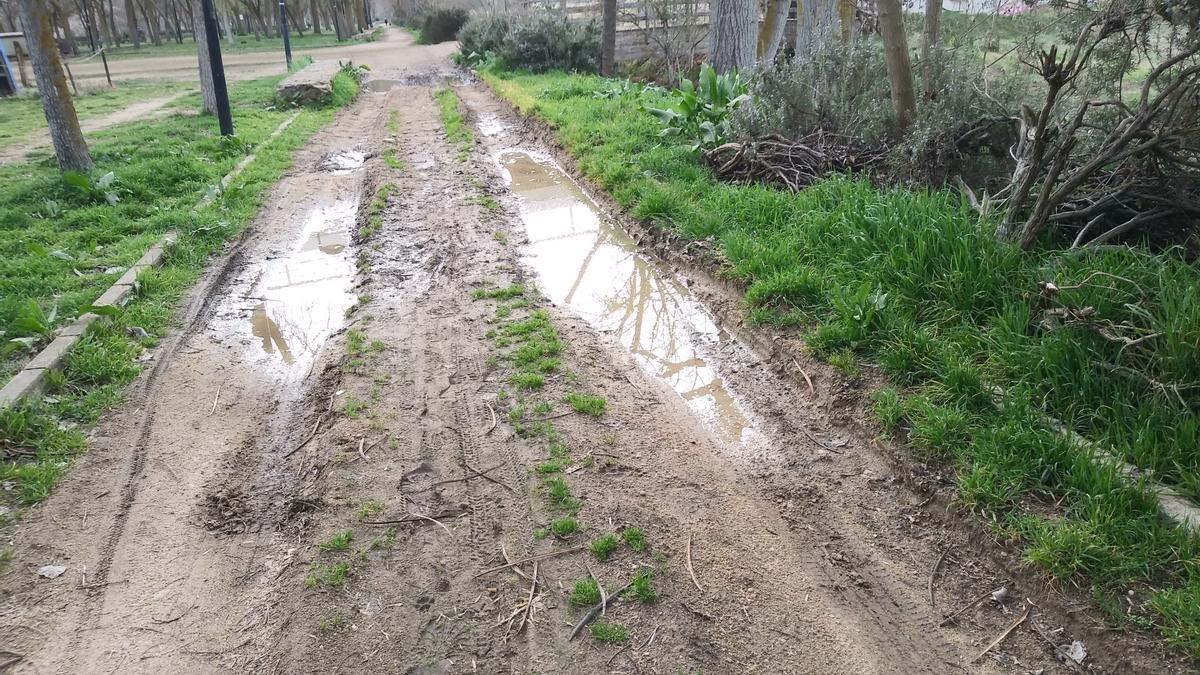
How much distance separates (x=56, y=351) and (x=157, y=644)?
9.28 feet

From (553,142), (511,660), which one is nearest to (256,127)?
(553,142)

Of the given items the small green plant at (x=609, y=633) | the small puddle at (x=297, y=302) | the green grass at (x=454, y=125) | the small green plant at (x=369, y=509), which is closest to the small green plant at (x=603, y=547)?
the small green plant at (x=609, y=633)

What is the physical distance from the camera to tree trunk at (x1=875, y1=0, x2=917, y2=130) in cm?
620

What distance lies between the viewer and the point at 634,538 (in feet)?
10.6

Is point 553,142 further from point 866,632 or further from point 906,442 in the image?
point 866,632

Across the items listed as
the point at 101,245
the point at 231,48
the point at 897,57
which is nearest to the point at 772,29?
the point at 897,57

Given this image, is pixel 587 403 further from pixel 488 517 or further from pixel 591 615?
pixel 591 615

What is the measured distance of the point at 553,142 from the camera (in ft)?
36.5

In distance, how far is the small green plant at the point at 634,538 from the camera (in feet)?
10.5

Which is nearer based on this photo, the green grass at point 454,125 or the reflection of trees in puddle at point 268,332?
the reflection of trees in puddle at point 268,332

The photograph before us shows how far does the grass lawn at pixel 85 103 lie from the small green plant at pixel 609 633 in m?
13.3

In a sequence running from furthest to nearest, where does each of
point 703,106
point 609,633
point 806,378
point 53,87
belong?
point 703,106 → point 53,87 → point 806,378 → point 609,633

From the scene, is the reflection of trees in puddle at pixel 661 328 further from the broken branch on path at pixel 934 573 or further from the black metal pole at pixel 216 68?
the black metal pole at pixel 216 68

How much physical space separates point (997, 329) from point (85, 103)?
1862 centimetres
